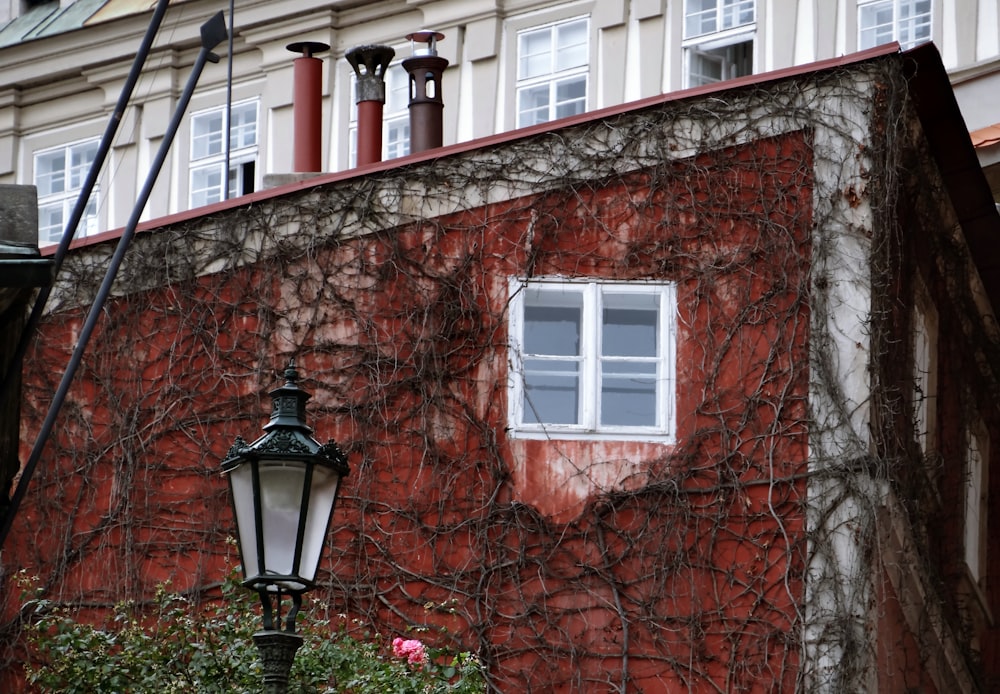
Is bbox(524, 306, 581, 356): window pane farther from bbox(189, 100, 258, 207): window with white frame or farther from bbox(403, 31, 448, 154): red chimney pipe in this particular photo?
bbox(189, 100, 258, 207): window with white frame

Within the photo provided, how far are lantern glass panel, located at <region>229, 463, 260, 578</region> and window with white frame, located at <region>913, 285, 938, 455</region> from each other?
721 cm

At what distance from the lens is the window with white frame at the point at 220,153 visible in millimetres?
27797

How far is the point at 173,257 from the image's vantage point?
15516 mm

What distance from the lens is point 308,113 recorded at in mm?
18609

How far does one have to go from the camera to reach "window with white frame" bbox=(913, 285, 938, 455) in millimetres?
15953

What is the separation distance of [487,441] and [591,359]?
33.3 inches

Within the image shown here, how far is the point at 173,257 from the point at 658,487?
369 cm

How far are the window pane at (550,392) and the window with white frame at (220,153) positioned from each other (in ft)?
43.7

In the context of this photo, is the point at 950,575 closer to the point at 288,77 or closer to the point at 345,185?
the point at 345,185

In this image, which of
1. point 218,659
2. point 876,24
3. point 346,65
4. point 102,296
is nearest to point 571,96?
point 346,65

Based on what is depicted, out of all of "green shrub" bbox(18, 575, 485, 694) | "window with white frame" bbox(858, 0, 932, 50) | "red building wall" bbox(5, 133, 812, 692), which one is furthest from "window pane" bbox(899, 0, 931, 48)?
"green shrub" bbox(18, 575, 485, 694)

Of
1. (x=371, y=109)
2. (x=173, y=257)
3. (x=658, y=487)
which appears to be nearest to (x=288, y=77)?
(x=371, y=109)

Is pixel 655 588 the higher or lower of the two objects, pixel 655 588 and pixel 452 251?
the lower

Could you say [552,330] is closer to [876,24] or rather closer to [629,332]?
[629,332]
